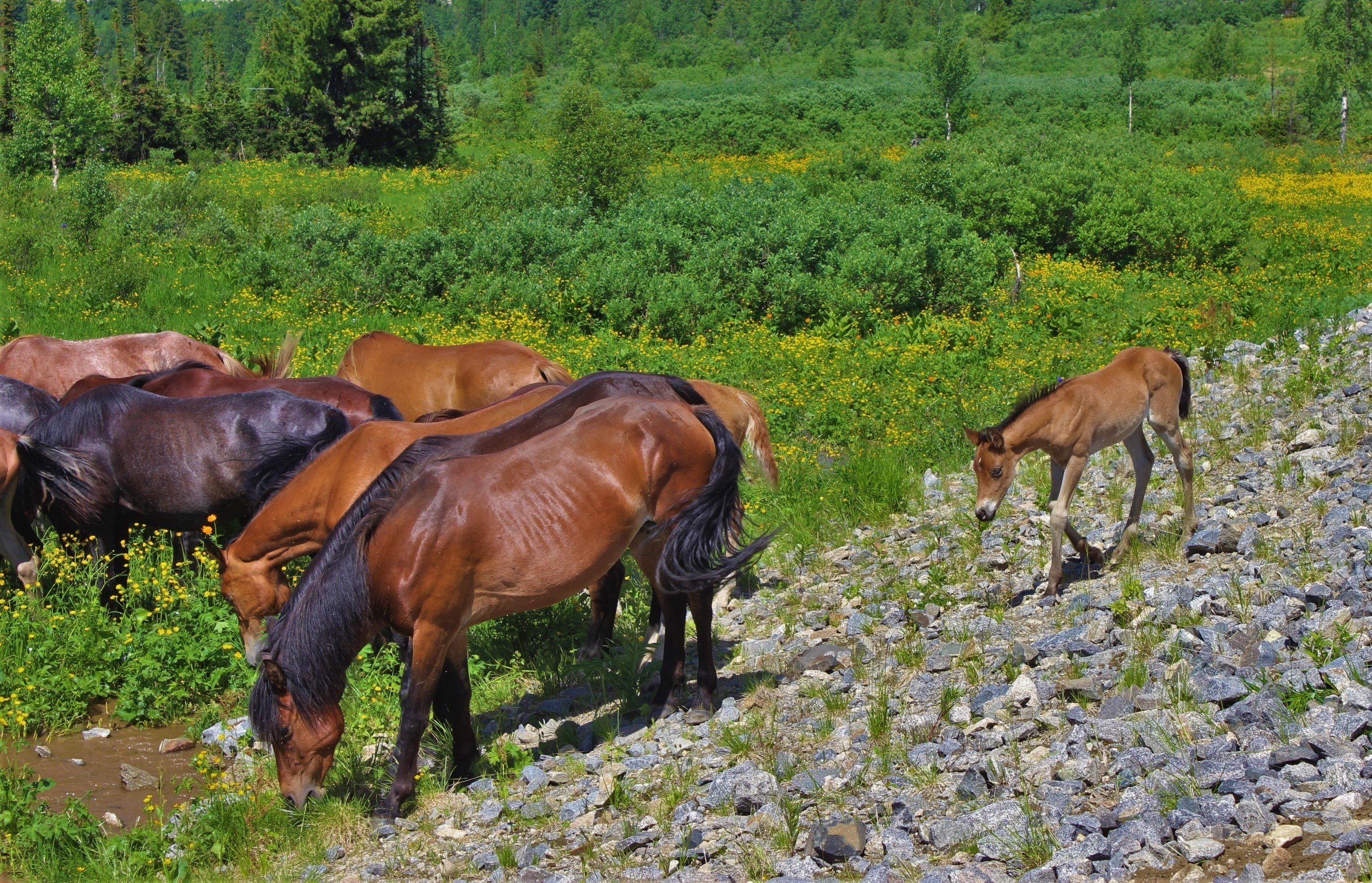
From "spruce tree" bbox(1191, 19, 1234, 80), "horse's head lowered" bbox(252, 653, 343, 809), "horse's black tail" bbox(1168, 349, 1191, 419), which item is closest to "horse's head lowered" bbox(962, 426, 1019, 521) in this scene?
"horse's black tail" bbox(1168, 349, 1191, 419)

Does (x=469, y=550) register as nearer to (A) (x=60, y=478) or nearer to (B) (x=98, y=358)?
(A) (x=60, y=478)

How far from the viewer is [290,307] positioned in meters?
18.4

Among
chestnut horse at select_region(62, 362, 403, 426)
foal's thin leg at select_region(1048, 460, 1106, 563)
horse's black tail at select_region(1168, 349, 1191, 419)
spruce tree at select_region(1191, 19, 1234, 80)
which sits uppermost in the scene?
spruce tree at select_region(1191, 19, 1234, 80)

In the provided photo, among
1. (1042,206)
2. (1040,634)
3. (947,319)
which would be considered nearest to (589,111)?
(1042,206)

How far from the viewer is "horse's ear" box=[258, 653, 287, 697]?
564 cm

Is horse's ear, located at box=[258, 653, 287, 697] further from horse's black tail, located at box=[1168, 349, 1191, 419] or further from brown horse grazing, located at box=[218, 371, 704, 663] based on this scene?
horse's black tail, located at box=[1168, 349, 1191, 419]

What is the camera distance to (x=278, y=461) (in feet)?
27.7

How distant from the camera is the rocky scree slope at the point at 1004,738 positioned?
4625 mm

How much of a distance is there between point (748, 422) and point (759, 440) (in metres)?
0.18

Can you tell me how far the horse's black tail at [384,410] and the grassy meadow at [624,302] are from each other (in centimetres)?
169

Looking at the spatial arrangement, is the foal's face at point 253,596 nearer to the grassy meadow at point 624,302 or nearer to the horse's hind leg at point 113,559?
the grassy meadow at point 624,302

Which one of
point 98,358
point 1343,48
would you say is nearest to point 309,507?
point 98,358

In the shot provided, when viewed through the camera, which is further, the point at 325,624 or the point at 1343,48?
the point at 1343,48

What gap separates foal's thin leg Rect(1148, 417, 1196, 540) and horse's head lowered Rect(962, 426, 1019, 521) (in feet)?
4.52
